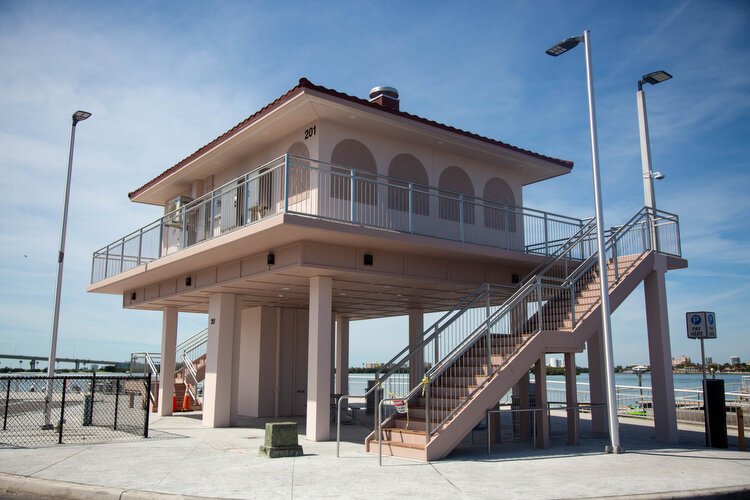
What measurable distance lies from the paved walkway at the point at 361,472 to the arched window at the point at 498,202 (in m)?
6.82

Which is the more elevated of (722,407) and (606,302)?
(606,302)

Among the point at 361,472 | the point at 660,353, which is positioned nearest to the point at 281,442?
the point at 361,472

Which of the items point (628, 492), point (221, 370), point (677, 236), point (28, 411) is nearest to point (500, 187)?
point (677, 236)

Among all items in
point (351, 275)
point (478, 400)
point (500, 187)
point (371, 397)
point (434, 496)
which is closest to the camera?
point (434, 496)

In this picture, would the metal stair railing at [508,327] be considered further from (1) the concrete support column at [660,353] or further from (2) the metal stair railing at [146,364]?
(2) the metal stair railing at [146,364]

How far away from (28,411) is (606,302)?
2066 centimetres

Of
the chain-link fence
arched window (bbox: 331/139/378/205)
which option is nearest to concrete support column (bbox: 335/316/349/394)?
the chain-link fence

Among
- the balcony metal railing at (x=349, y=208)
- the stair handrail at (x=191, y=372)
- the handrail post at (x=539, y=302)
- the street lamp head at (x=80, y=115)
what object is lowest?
the stair handrail at (x=191, y=372)

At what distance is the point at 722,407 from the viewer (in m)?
14.6

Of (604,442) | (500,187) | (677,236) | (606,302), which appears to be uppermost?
(500,187)

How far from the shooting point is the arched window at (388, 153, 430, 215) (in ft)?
54.8

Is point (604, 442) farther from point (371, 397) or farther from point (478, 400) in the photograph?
point (371, 397)

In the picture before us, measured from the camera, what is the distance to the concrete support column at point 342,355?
85.0 ft

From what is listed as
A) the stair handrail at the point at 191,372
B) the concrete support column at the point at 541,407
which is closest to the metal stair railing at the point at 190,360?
the stair handrail at the point at 191,372
